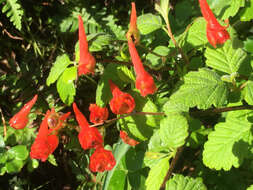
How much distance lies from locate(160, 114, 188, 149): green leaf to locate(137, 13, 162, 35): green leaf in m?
0.37

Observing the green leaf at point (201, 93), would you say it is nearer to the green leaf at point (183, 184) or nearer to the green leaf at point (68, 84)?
the green leaf at point (183, 184)

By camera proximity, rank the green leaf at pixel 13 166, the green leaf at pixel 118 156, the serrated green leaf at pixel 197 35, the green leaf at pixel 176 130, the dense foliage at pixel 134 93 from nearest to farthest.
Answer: the green leaf at pixel 176 130 < the dense foliage at pixel 134 93 < the serrated green leaf at pixel 197 35 < the green leaf at pixel 118 156 < the green leaf at pixel 13 166

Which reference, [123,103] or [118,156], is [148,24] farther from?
[118,156]

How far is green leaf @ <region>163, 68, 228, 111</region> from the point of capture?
2.74ft

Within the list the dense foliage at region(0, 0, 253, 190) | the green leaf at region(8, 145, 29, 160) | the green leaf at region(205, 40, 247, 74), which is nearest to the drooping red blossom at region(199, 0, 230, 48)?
the dense foliage at region(0, 0, 253, 190)

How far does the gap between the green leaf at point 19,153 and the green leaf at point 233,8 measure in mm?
1182

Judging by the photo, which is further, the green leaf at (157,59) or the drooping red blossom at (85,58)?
the green leaf at (157,59)

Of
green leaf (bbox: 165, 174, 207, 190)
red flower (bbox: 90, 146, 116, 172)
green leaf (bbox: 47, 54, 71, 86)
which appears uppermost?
green leaf (bbox: 47, 54, 71, 86)

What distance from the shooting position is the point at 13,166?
159 cm

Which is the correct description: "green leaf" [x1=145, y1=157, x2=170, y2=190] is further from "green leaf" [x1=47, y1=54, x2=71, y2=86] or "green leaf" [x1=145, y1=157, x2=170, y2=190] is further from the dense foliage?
"green leaf" [x1=47, y1=54, x2=71, y2=86]

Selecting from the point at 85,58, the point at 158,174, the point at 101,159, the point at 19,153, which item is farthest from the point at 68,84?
the point at 19,153

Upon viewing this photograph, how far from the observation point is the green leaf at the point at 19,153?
1.61 m

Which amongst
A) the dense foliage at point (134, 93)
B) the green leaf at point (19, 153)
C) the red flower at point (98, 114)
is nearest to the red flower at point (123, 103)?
the dense foliage at point (134, 93)

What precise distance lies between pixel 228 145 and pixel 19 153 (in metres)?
1.10
